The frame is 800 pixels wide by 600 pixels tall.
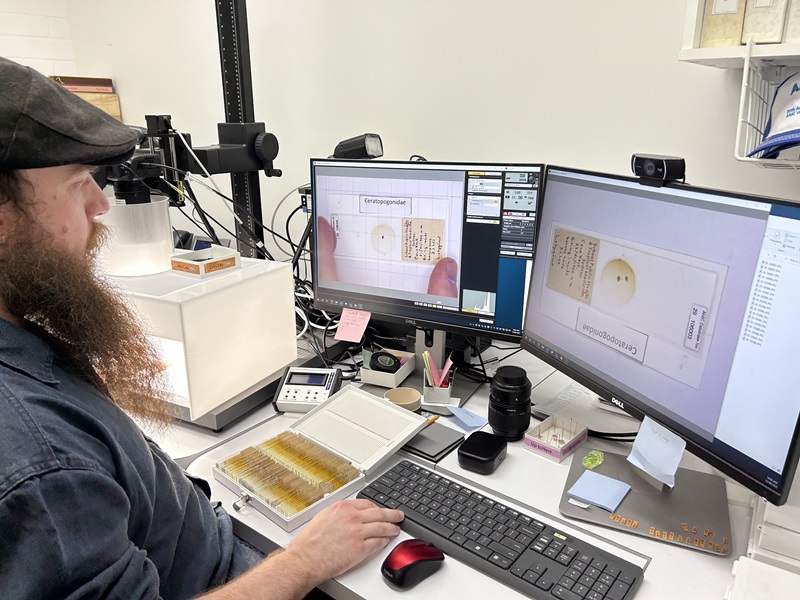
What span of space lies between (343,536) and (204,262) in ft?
2.36

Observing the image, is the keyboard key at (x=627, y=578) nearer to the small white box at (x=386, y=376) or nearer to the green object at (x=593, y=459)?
the green object at (x=593, y=459)

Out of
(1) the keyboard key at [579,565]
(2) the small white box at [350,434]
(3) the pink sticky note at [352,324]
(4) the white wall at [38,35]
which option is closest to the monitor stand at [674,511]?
(1) the keyboard key at [579,565]

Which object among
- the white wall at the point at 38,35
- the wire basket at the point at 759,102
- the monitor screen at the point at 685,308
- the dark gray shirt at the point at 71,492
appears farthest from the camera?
the white wall at the point at 38,35

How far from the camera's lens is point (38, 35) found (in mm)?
2781

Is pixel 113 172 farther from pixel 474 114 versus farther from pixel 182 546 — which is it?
pixel 474 114

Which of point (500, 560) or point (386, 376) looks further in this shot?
point (386, 376)

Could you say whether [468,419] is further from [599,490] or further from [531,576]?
[531,576]

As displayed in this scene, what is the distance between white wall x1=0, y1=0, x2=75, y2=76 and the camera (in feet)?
8.90

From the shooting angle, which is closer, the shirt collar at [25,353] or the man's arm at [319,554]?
the shirt collar at [25,353]

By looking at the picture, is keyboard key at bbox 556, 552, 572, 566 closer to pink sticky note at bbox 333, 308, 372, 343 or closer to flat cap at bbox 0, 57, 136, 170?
pink sticky note at bbox 333, 308, 372, 343

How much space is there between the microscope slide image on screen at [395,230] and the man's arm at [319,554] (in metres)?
0.54

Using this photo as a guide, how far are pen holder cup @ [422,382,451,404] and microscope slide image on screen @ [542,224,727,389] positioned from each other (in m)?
0.29

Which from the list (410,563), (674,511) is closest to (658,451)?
(674,511)

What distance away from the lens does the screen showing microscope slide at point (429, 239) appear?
46.8 inches
